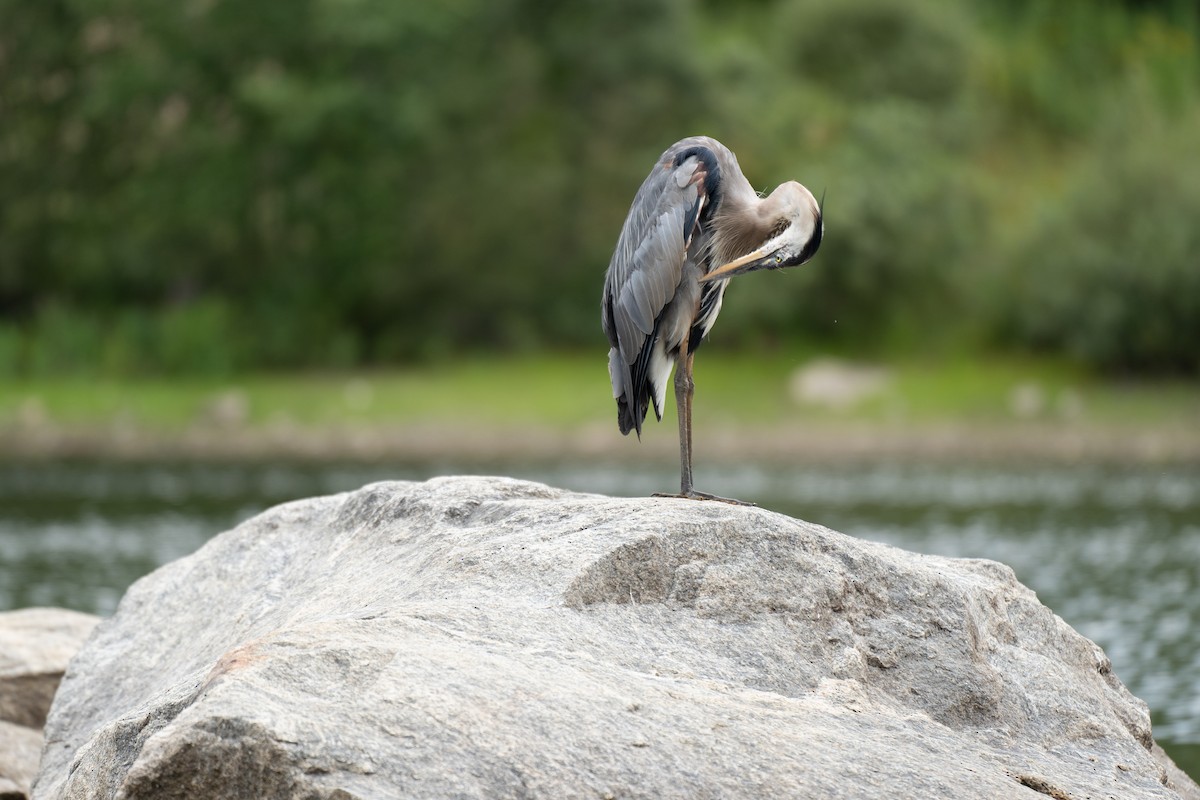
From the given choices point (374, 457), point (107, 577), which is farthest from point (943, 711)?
point (374, 457)

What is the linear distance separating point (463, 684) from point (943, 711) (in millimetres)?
2316

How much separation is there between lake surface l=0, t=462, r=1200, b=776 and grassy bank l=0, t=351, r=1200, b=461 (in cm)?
263

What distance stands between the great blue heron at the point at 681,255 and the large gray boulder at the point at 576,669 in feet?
3.19

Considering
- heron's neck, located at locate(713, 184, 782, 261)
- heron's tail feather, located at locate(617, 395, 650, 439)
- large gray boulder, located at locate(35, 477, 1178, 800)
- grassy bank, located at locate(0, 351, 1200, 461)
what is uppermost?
grassy bank, located at locate(0, 351, 1200, 461)

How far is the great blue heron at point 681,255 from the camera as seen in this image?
8.37 metres

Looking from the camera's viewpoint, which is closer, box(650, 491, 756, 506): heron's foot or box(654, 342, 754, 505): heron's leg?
box(650, 491, 756, 506): heron's foot

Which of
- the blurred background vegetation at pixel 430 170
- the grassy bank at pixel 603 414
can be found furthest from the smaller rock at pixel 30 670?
the blurred background vegetation at pixel 430 170

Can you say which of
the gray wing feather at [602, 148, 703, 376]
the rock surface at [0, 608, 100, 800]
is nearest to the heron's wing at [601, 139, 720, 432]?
the gray wing feather at [602, 148, 703, 376]

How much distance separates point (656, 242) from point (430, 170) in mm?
39071

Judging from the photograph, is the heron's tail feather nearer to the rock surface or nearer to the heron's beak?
the heron's beak

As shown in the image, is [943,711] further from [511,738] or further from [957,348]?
[957,348]

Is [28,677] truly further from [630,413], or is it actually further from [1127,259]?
[1127,259]

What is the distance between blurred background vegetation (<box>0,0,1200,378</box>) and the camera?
42.8 m

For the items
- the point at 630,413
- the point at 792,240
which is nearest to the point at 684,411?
the point at 630,413
